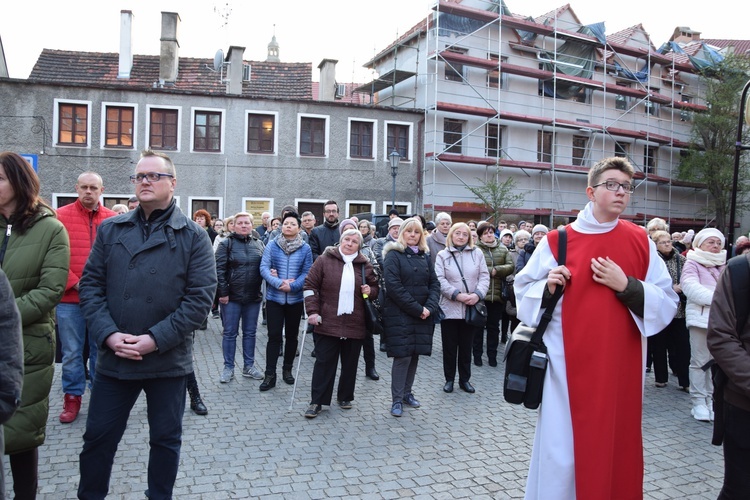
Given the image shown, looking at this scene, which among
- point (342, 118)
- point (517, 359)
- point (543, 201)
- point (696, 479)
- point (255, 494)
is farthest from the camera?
point (543, 201)

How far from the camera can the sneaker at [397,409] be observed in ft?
20.9

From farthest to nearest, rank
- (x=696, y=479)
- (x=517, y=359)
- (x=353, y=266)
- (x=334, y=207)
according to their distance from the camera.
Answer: (x=334, y=207) < (x=353, y=266) < (x=696, y=479) < (x=517, y=359)

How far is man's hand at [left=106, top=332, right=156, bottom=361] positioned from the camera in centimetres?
342

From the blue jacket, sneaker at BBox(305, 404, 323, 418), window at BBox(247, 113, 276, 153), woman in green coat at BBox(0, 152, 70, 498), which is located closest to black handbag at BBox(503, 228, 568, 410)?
woman in green coat at BBox(0, 152, 70, 498)

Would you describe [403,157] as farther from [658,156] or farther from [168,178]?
[168,178]

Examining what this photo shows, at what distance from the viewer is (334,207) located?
982cm

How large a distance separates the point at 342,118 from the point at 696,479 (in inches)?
936

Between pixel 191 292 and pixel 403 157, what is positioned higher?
pixel 403 157

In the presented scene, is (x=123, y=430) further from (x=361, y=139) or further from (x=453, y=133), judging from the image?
(x=453, y=133)

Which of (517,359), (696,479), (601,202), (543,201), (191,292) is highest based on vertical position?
(543,201)

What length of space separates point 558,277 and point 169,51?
27651 mm

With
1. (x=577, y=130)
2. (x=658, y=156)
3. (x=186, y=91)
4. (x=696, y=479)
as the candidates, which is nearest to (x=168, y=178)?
(x=696, y=479)

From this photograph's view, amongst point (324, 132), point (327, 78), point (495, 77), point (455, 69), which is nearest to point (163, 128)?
point (324, 132)

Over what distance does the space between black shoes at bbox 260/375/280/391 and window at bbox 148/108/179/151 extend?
Answer: 65.4 ft
